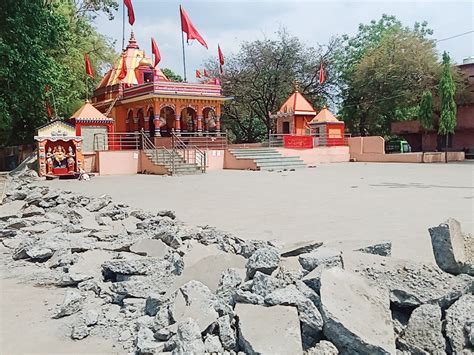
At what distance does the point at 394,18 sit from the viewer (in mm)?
40531

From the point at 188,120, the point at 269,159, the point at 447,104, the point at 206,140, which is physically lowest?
the point at 269,159

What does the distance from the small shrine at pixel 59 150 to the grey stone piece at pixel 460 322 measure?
18847 mm

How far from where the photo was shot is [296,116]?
30.4m

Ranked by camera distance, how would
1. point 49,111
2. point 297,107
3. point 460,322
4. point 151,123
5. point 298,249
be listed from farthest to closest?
1. point 297,107
2. point 151,123
3. point 49,111
4. point 298,249
5. point 460,322

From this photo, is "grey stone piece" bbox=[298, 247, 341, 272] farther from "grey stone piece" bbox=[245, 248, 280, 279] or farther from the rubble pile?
"grey stone piece" bbox=[245, 248, 280, 279]

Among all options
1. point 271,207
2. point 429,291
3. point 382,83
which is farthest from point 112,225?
point 382,83

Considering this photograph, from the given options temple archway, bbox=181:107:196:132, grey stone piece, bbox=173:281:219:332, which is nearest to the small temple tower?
temple archway, bbox=181:107:196:132

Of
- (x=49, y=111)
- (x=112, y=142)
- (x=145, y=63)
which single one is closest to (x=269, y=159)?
(x=112, y=142)

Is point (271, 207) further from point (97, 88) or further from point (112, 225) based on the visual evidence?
point (97, 88)

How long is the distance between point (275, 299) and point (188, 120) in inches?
1114

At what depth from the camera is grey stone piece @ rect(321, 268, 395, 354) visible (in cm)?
265

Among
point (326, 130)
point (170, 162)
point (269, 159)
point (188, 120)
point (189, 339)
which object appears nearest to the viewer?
point (189, 339)

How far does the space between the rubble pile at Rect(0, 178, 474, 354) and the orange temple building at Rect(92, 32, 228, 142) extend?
20041 millimetres

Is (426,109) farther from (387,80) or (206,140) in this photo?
(206,140)
